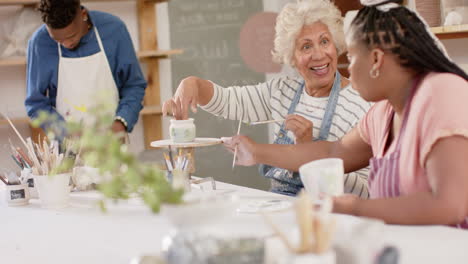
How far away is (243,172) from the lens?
478 cm

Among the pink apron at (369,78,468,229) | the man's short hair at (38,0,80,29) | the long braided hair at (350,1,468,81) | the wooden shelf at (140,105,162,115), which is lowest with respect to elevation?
the pink apron at (369,78,468,229)

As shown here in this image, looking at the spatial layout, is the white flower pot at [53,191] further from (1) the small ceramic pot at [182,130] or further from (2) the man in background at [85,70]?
(2) the man in background at [85,70]

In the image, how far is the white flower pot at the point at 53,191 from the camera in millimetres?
2027

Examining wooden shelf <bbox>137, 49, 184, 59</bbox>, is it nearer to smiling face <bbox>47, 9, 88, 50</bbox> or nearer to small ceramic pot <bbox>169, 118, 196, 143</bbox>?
smiling face <bbox>47, 9, 88, 50</bbox>

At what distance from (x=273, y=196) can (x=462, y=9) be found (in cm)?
152

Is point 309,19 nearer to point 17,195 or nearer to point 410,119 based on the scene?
point 410,119

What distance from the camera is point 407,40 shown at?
4.89 ft

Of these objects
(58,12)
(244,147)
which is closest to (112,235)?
(244,147)

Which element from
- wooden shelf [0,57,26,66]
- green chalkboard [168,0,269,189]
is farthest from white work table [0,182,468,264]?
green chalkboard [168,0,269,189]

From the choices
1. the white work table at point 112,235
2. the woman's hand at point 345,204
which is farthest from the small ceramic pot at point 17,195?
the woman's hand at point 345,204

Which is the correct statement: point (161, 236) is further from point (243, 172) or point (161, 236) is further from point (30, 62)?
point (243, 172)

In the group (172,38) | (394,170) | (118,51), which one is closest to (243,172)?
(172,38)

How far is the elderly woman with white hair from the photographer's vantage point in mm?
2381

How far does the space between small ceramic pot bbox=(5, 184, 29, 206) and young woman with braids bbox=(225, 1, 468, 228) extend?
A: 1137 mm
